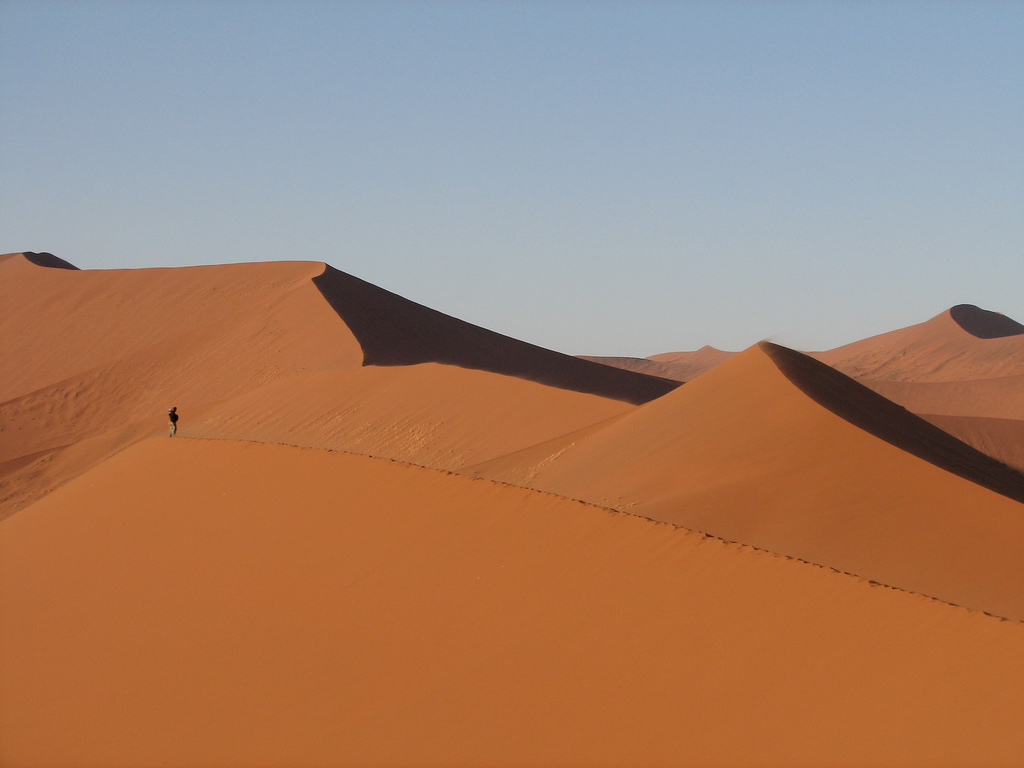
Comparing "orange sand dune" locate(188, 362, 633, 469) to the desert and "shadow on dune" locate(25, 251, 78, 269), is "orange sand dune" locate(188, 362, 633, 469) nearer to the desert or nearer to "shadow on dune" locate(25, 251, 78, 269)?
the desert

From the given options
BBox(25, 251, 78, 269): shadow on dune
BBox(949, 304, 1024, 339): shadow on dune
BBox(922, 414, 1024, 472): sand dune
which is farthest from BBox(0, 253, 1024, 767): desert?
BBox(949, 304, 1024, 339): shadow on dune

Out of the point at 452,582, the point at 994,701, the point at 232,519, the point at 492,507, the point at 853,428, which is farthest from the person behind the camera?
the point at 853,428

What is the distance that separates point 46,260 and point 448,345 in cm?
2882

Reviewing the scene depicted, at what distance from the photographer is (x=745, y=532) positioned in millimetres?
11383

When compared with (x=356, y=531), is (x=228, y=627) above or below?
below

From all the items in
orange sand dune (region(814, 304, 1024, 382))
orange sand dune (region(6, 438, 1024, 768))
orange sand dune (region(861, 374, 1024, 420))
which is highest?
orange sand dune (region(814, 304, 1024, 382))

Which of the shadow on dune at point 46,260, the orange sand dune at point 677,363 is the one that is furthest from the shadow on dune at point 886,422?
the orange sand dune at point 677,363

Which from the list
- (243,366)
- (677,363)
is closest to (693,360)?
(677,363)

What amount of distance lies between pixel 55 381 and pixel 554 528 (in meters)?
31.5

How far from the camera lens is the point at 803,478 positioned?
12.7 m

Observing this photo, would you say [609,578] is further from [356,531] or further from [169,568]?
[169,568]

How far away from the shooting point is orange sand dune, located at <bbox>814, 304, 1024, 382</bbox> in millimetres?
72000

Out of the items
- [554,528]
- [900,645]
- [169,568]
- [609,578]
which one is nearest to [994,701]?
[900,645]

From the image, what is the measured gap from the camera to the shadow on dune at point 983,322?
263 ft
